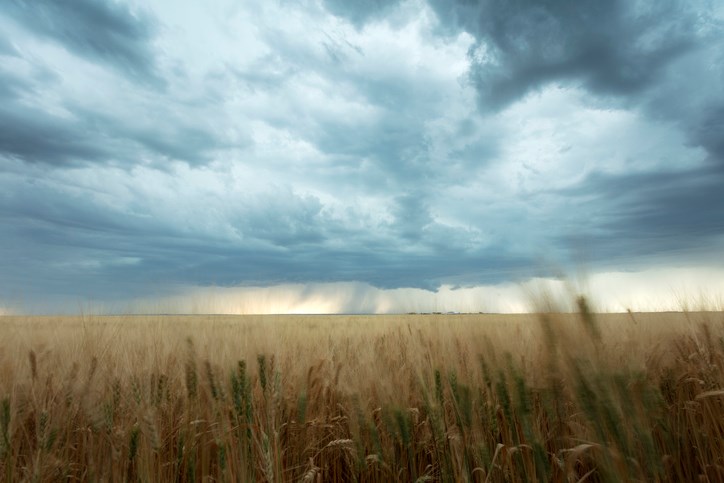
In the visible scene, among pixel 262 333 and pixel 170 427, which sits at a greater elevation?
pixel 262 333

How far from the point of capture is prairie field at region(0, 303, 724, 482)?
1.83 meters

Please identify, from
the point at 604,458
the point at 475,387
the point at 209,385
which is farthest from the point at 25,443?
the point at 604,458

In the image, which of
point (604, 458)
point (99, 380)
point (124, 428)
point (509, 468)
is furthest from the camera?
point (99, 380)

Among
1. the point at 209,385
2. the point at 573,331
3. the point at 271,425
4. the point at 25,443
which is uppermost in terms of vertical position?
the point at 573,331

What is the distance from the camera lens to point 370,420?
2.28 m

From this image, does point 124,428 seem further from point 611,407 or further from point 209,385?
point 611,407

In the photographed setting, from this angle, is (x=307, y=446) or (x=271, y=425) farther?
(x=307, y=446)

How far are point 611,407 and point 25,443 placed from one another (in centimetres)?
330

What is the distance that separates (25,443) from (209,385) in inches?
55.1

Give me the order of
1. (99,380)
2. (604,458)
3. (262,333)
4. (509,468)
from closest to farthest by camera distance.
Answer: (604,458), (509,468), (99,380), (262,333)

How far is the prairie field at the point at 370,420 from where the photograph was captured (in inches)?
71.9

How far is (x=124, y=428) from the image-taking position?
2.47m

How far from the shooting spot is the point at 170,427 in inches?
104

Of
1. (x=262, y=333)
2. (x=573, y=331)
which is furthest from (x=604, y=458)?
(x=262, y=333)
